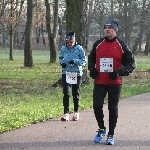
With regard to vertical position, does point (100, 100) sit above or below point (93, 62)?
below

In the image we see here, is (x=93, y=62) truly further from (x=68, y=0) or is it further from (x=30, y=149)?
(x=68, y=0)

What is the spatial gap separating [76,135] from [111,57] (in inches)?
64.4

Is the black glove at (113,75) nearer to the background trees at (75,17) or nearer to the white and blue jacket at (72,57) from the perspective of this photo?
the white and blue jacket at (72,57)

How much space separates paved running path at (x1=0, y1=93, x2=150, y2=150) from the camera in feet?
23.7

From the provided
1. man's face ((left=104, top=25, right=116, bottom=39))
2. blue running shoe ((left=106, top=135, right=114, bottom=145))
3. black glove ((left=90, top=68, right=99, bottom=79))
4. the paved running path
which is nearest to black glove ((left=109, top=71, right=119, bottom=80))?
black glove ((left=90, top=68, right=99, bottom=79))

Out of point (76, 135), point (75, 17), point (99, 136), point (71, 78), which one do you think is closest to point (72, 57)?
point (71, 78)

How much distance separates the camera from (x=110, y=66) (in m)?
7.34

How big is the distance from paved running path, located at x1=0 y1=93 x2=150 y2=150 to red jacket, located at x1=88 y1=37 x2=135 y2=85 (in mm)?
1008

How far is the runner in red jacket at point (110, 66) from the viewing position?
731cm

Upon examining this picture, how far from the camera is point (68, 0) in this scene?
18.8 metres

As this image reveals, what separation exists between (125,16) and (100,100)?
68.5 metres

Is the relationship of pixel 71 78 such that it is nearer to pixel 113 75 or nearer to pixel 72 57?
pixel 72 57

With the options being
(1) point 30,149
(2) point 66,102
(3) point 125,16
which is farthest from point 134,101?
(3) point 125,16

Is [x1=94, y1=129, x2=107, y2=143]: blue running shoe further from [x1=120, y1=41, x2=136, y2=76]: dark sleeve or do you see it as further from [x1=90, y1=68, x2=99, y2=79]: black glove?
[x1=120, y1=41, x2=136, y2=76]: dark sleeve
